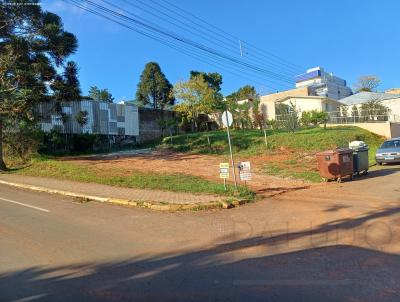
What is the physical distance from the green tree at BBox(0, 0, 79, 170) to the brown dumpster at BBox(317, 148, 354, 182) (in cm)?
1487

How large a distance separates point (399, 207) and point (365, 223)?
2.34m

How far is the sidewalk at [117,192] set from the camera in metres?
12.8

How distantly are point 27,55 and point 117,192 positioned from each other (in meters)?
13.0

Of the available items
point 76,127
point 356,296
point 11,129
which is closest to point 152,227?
point 356,296

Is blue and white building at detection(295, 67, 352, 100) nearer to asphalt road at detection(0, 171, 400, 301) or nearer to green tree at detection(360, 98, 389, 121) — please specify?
green tree at detection(360, 98, 389, 121)

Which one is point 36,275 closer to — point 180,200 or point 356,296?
point 356,296

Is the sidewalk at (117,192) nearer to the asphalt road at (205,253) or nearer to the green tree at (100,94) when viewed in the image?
the asphalt road at (205,253)

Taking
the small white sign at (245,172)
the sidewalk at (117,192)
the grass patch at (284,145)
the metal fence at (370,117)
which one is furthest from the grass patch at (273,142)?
the small white sign at (245,172)

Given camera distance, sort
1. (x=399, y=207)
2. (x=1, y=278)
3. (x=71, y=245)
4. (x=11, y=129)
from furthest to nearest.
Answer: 1. (x=11, y=129)
2. (x=399, y=207)
3. (x=71, y=245)
4. (x=1, y=278)

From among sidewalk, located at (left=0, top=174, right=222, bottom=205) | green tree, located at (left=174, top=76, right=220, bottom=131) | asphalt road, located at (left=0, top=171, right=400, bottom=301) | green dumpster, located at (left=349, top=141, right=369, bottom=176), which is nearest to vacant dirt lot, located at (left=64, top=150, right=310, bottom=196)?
sidewalk, located at (left=0, top=174, right=222, bottom=205)

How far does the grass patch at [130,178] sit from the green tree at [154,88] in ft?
120

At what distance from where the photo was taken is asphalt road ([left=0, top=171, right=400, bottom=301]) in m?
5.34

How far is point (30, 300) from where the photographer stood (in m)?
5.14

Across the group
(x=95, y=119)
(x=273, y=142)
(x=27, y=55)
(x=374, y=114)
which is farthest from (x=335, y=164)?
(x=374, y=114)
